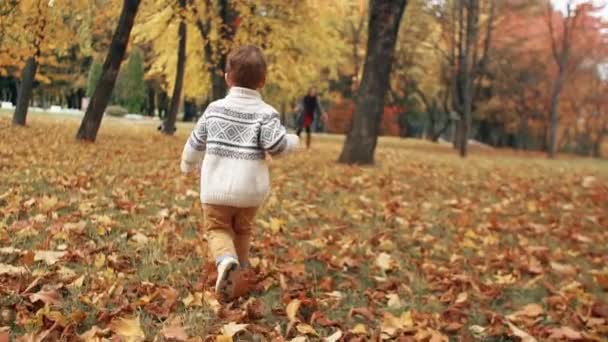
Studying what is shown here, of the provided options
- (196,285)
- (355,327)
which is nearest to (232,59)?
(196,285)

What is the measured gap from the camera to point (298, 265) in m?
A: 4.70

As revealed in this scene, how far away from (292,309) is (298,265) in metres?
1.06

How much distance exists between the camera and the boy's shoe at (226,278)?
363 centimetres

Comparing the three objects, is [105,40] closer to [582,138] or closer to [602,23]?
[602,23]

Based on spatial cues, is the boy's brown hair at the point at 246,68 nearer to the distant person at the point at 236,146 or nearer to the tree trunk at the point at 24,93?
the distant person at the point at 236,146

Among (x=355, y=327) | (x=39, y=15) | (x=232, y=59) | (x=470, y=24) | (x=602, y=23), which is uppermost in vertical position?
(x=602, y=23)

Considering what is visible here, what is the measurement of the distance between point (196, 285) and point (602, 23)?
→ 33.5m

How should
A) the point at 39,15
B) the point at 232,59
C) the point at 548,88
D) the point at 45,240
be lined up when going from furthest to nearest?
the point at 548,88, the point at 39,15, the point at 45,240, the point at 232,59

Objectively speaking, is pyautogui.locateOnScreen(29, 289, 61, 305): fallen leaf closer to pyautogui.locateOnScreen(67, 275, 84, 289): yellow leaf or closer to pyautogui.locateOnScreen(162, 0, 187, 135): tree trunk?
pyautogui.locateOnScreen(67, 275, 84, 289): yellow leaf

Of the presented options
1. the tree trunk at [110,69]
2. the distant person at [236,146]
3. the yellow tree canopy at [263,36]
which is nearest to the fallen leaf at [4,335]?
the distant person at [236,146]

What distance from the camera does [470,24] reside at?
2355cm

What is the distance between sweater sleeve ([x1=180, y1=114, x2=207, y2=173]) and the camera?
3850 mm

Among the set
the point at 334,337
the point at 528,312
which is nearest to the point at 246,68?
the point at 334,337


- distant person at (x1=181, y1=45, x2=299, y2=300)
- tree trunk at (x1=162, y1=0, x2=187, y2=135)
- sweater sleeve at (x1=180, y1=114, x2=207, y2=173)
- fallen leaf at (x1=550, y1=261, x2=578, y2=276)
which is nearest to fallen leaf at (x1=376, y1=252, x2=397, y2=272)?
fallen leaf at (x1=550, y1=261, x2=578, y2=276)
